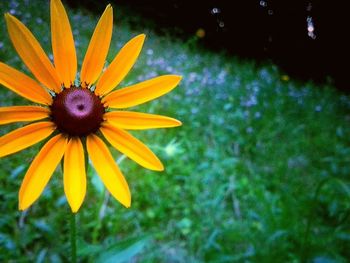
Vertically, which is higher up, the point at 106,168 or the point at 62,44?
the point at 62,44

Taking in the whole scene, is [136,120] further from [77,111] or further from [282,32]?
[282,32]

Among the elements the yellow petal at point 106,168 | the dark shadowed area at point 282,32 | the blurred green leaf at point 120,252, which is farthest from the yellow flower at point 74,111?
the dark shadowed area at point 282,32

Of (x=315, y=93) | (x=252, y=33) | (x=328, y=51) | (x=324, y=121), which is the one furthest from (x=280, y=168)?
(x=328, y=51)

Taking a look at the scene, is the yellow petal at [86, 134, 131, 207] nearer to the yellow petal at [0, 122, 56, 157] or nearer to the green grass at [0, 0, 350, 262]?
the yellow petal at [0, 122, 56, 157]

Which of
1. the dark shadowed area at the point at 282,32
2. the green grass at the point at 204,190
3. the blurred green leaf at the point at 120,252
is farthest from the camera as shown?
the dark shadowed area at the point at 282,32

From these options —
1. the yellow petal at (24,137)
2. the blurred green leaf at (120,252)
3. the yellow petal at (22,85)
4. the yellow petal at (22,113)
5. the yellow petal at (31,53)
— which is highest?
the yellow petal at (31,53)

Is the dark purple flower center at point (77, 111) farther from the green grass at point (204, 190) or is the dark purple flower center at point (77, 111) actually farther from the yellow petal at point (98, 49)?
the green grass at point (204, 190)

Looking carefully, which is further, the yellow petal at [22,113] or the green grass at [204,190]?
the green grass at [204,190]

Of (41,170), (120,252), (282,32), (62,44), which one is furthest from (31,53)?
(282,32)
